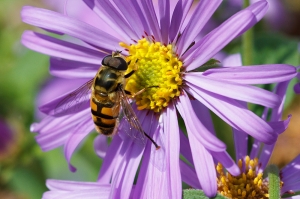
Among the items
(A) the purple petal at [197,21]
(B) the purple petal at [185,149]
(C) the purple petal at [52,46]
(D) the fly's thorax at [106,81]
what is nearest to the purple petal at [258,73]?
(A) the purple petal at [197,21]

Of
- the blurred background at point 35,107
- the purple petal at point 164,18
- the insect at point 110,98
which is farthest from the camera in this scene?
the blurred background at point 35,107

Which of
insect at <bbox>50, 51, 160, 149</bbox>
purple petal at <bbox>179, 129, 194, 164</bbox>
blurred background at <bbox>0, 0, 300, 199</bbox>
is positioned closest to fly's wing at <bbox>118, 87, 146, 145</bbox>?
insect at <bbox>50, 51, 160, 149</bbox>

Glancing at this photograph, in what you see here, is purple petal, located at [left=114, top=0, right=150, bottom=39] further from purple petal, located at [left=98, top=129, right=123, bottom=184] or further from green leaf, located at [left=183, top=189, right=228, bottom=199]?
green leaf, located at [left=183, top=189, right=228, bottom=199]

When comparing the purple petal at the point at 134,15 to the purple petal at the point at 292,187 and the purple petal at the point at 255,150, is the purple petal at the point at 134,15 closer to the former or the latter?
the purple petal at the point at 255,150

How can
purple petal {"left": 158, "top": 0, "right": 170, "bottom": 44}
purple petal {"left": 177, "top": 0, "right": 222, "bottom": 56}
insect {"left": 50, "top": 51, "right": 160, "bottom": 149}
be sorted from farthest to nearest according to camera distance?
insect {"left": 50, "top": 51, "right": 160, "bottom": 149}
purple petal {"left": 158, "top": 0, "right": 170, "bottom": 44}
purple petal {"left": 177, "top": 0, "right": 222, "bottom": 56}

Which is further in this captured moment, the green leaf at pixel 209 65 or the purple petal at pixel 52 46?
the purple petal at pixel 52 46

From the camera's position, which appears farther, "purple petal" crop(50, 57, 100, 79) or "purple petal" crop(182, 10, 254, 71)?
"purple petal" crop(50, 57, 100, 79)

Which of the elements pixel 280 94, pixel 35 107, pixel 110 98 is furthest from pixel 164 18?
pixel 35 107
